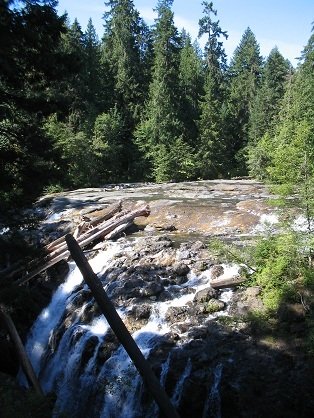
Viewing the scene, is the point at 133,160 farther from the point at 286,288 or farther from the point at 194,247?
the point at 286,288

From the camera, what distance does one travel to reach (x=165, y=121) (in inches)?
1721

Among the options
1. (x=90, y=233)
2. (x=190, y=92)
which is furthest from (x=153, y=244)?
(x=190, y=92)

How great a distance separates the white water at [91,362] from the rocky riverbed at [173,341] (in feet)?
0.09

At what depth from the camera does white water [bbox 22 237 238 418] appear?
9.62m

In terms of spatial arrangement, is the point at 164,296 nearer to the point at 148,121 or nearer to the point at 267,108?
the point at 148,121

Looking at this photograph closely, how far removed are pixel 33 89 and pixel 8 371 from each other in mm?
8652

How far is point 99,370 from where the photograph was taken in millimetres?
10461

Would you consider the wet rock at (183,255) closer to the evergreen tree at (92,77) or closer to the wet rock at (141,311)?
the wet rock at (141,311)

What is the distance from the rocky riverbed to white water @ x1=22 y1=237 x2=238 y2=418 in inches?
1.1

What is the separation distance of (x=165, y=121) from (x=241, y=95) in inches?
783

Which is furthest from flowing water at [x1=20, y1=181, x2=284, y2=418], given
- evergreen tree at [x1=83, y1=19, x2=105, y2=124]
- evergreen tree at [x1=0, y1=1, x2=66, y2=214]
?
evergreen tree at [x1=83, y1=19, x2=105, y2=124]

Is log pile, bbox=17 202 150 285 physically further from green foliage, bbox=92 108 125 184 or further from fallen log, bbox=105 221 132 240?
green foliage, bbox=92 108 125 184

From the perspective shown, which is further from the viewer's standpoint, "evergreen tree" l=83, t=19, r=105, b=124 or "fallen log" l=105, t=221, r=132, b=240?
"evergreen tree" l=83, t=19, r=105, b=124

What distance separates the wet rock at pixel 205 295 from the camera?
37.0 feet
